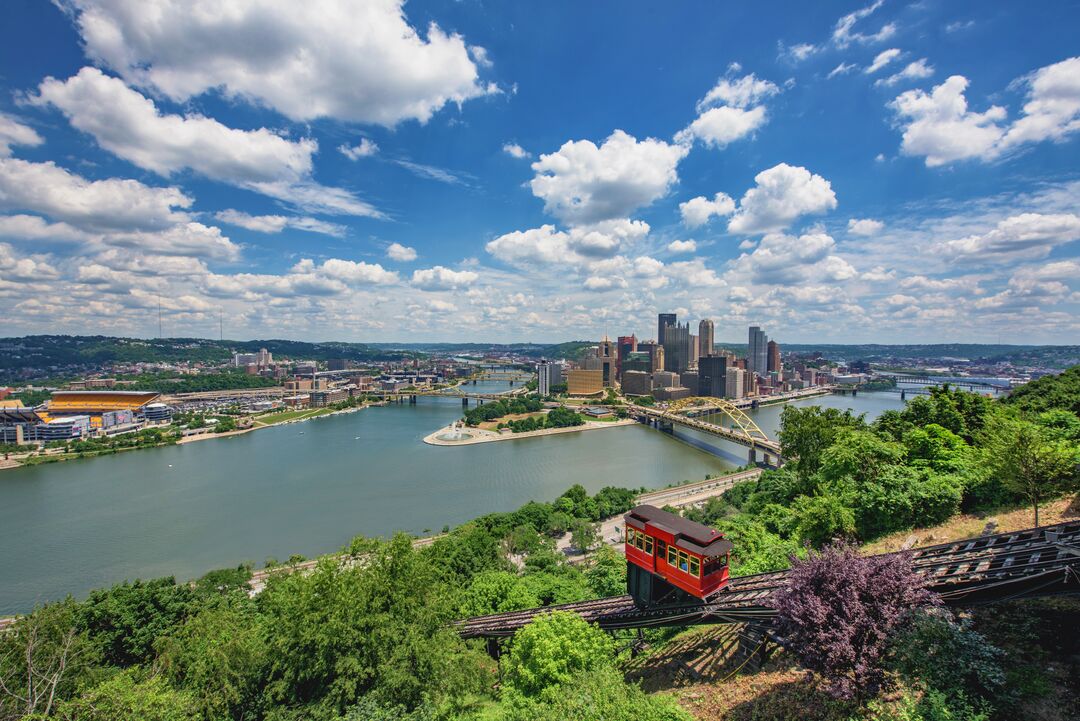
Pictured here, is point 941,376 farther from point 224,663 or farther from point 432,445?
point 224,663

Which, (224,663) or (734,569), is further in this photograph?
(734,569)

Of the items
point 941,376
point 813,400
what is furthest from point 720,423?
point 941,376

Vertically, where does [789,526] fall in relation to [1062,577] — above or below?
below

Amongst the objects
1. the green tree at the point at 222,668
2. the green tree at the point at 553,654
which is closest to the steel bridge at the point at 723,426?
the green tree at the point at 553,654

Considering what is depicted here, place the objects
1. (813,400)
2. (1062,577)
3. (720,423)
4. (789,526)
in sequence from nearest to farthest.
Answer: (1062,577), (789,526), (720,423), (813,400)

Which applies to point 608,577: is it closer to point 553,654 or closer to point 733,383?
point 553,654

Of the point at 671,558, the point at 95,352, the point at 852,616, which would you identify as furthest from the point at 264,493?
the point at 95,352

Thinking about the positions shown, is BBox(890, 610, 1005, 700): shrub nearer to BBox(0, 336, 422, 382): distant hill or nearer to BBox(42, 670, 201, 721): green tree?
BBox(42, 670, 201, 721): green tree

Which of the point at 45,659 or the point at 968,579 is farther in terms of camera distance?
the point at 45,659
